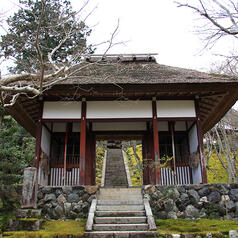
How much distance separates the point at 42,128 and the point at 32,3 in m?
12.9

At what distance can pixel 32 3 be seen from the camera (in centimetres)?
1984

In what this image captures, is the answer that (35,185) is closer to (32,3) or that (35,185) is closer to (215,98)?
(215,98)

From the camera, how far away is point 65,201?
8.80 metres

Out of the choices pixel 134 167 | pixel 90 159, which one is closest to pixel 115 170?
pixel 134 167

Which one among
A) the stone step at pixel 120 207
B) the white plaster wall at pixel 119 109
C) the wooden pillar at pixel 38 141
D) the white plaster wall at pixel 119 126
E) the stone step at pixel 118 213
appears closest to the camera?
the stone step at pixel 118 213

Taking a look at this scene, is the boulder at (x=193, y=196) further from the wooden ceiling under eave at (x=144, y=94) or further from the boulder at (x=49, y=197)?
the boulder at (x=49, y=197)

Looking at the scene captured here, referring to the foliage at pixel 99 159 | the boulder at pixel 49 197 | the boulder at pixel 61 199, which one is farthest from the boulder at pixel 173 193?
A: the foliage at pixel 99 159

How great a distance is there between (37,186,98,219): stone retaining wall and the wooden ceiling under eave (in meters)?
3.51

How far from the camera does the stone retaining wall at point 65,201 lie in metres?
8.55

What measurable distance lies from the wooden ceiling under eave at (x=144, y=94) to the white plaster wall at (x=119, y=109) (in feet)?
0.71

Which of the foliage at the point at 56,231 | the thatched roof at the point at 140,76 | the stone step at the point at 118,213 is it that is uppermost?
the thatched roof at the point at 140,76

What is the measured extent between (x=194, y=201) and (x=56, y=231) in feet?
14.7

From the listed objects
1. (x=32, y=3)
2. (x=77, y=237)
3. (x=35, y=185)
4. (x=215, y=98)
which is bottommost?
(x=77, y=237)

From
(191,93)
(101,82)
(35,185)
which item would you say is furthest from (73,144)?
(191,93)
